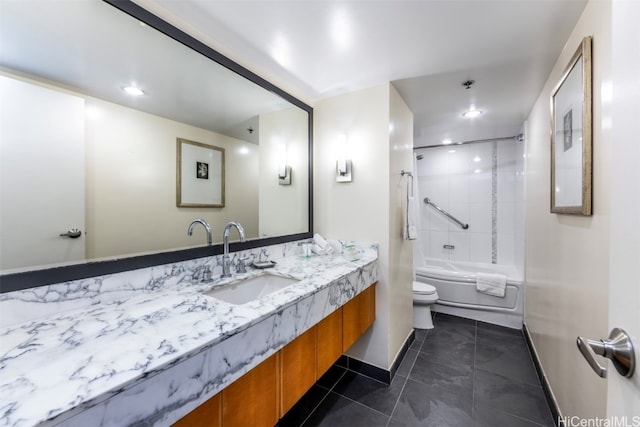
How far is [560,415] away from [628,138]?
5.70 ft

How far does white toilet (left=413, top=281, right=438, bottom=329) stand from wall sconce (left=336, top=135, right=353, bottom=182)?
1.57 m

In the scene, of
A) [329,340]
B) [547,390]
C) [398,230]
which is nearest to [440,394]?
[547,390]

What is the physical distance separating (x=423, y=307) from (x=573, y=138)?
1.99 meters

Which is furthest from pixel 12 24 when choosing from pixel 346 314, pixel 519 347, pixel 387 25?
pixel 519 347

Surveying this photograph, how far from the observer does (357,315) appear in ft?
5.27

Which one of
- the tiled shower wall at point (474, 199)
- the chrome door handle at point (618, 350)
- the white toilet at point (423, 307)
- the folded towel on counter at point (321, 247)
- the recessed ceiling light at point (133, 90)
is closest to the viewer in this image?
the chrome door handle at point (618, 350)

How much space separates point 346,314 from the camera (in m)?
1.49

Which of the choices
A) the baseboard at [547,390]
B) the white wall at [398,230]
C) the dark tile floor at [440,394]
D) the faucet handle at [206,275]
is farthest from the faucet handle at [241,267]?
the baseboard at [547,390]

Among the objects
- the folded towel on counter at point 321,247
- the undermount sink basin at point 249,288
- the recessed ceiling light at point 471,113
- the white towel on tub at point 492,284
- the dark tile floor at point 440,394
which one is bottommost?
the dark tile floor at point 440,394

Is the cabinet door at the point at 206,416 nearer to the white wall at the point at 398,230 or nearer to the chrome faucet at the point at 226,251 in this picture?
the chrome faucet at the point at 226,251

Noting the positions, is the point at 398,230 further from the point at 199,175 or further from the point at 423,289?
the point at 199,175

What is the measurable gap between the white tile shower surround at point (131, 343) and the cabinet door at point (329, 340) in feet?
0.55

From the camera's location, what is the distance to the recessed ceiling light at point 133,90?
1109 mm

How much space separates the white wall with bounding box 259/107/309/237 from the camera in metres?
1.77
